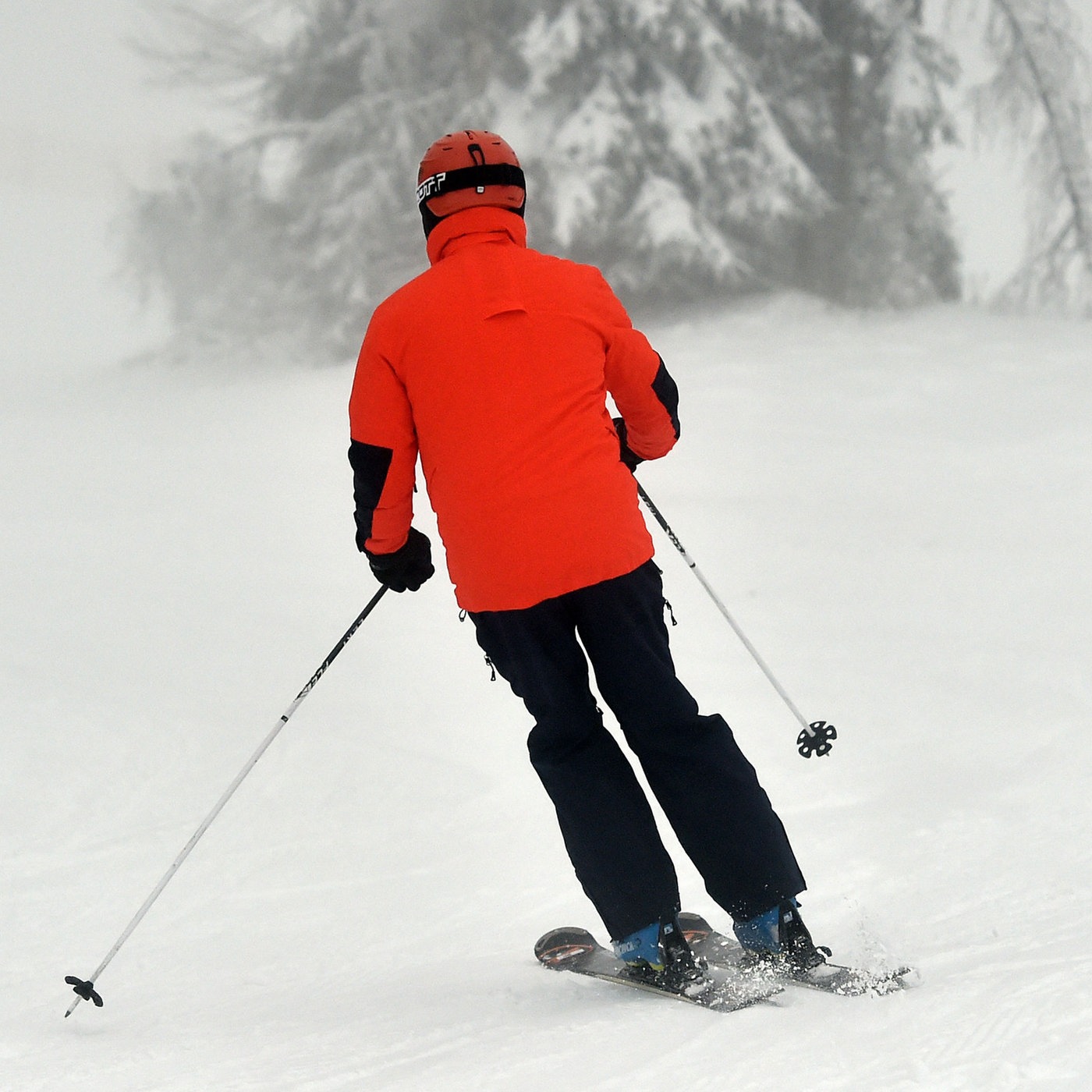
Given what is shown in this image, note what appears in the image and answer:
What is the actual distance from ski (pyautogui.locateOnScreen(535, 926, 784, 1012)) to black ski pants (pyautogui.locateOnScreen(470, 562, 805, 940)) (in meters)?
0.09

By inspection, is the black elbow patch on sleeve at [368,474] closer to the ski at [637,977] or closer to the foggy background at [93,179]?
the ski at [637,977]

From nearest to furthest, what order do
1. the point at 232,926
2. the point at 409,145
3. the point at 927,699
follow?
the point at 232,926
the point at 927,699
the point at 409,145

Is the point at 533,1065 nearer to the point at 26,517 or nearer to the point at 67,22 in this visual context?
the point at 26,517

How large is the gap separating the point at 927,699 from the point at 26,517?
4.37 m

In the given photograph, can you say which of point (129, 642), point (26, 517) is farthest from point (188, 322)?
point (129, 642)

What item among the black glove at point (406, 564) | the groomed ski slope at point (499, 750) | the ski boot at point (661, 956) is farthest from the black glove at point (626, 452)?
the groomed ski slope at point (499, 750)

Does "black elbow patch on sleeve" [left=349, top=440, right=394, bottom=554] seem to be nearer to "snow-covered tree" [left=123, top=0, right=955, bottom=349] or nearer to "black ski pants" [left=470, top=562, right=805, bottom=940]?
"black ski pants" [left=470, top=562, right=805, bottom=940]

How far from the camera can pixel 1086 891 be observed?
2.06 m

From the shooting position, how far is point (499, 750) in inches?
135

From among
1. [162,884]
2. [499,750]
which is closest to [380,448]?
[162,884]

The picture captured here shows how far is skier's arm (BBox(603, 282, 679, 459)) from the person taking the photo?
70.7 inches

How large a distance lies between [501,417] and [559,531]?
0.59 ft

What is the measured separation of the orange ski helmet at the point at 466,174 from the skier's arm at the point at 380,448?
0.23 metres

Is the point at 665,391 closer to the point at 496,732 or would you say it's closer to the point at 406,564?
the point at 406,564
